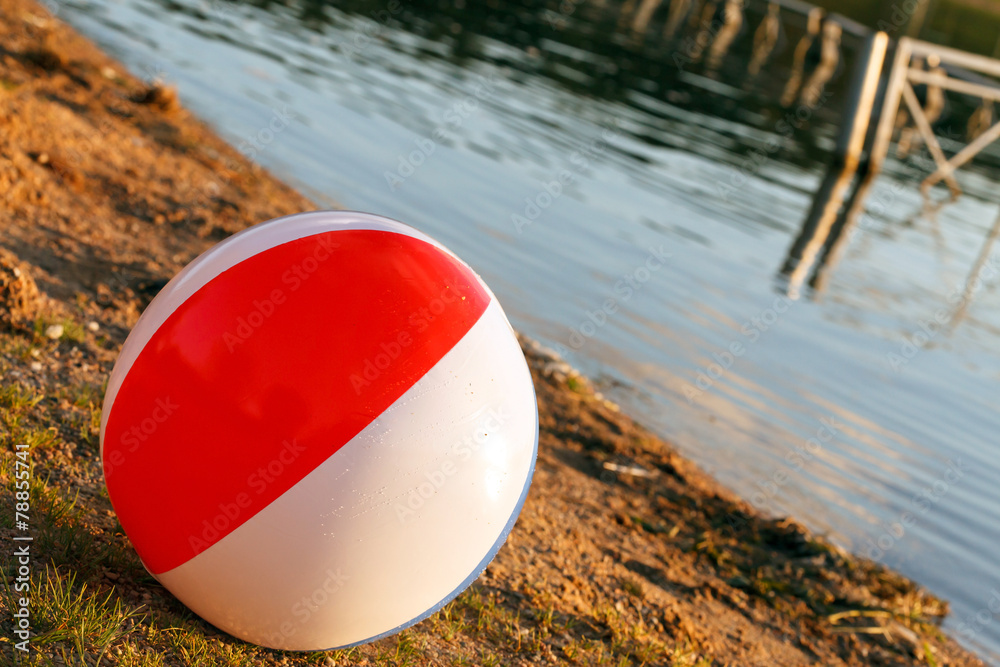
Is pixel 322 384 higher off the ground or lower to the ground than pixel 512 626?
higher

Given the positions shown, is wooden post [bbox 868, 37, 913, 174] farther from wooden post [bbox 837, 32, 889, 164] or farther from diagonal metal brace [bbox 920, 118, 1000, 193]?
diagonal metal brace [bbox 920, 118, 1000, 193]

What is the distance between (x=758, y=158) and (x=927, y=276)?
609cm

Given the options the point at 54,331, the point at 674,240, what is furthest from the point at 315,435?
the point at 674,240

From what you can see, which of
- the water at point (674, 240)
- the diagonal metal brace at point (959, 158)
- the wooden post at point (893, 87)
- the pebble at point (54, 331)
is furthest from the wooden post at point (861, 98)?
the pebble at point (54, 331)

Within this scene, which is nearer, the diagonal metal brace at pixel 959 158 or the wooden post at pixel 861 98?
the wooden post at pixel 861 98

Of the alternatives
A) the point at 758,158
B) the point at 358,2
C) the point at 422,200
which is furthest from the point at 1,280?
the point at 358,2

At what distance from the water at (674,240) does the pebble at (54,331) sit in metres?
4.85

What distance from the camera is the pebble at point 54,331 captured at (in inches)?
197

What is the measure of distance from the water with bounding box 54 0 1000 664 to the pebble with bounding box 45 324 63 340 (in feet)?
15.9

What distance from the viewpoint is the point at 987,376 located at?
10836 mm

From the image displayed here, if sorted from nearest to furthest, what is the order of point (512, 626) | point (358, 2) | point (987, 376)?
point (512, 626) → point (987, 376) → point (358, 2)

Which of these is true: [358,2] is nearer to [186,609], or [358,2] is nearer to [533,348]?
[533,348]

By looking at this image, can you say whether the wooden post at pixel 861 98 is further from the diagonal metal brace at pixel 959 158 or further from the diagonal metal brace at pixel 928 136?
the diagonal metal brace at pixel 959 158

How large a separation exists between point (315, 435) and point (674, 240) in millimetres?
10566
